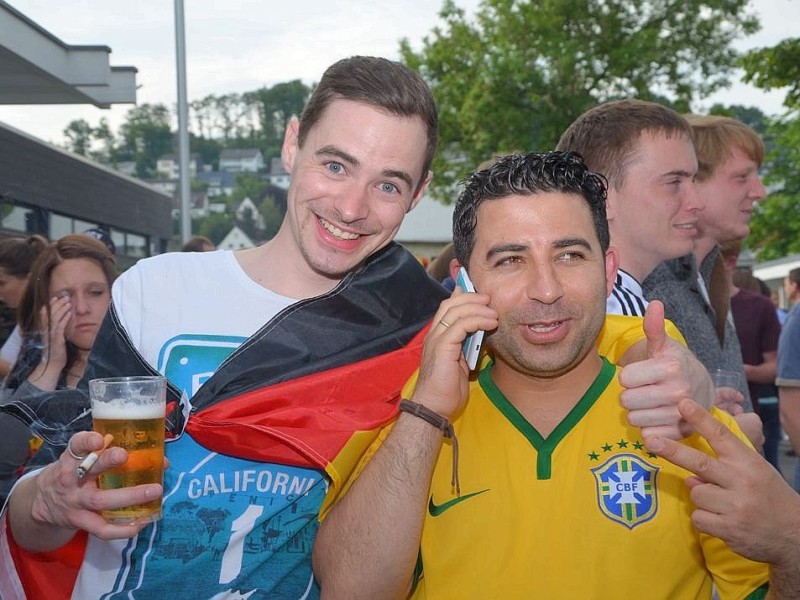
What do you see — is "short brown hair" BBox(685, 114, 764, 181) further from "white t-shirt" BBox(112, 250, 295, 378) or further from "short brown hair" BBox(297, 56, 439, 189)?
"white t-shirt" BBox(112, 250, 295, 378)

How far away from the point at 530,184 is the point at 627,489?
0.88 metres

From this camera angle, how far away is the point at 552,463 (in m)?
2.42

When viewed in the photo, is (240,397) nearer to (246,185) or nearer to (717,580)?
(717,580)

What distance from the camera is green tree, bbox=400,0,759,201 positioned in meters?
27.8

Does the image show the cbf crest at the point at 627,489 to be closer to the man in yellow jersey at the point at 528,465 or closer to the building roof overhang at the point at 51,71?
the man in yellow jersey at the point at 528,465

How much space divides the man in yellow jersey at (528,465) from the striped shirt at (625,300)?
78 centimetres

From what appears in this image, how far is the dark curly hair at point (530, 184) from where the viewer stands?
260cm

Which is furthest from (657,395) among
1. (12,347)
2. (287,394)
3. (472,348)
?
(12,347)

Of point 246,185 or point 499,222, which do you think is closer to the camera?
point 499,222

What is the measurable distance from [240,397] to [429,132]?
104 centimetres

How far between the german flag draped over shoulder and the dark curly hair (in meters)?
0.40

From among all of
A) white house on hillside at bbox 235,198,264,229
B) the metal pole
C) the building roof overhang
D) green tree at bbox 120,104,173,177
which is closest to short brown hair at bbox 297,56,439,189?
the building roof overhang

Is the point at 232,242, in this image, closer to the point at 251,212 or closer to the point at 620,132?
the point at 251,212

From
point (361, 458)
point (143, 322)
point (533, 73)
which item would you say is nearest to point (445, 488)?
point (361, 458)
